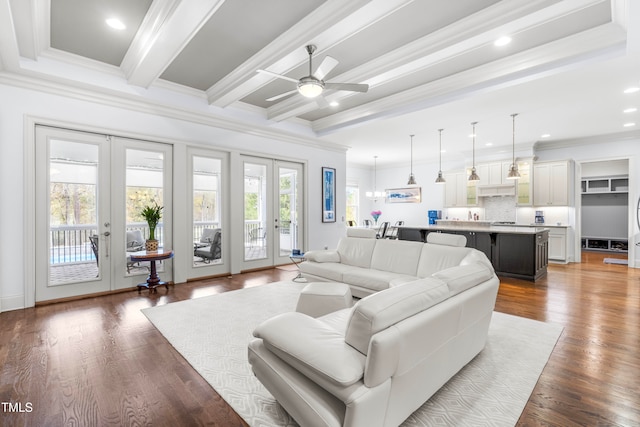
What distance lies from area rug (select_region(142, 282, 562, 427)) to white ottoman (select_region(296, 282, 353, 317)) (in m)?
0.63

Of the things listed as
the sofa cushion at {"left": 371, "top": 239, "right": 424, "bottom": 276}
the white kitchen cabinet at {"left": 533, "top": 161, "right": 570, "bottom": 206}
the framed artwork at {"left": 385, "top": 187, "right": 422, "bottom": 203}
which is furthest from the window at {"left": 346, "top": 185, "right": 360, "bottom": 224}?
the sofa cushion at {"left": 371, "top": 239, "right": 424, "bottom": 276}

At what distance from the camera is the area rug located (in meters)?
1.87

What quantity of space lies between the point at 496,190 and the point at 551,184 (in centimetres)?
118

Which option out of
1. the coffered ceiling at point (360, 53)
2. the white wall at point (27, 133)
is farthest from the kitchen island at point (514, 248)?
the white wall at point (27, 133)

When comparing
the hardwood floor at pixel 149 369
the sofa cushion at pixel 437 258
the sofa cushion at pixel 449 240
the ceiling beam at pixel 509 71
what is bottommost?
the hardwood floor at pixel 149 369

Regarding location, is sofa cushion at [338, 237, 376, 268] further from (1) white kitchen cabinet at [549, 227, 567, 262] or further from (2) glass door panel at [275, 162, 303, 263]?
(1) white kitchen cabinet at [549, 227, 567, 262]

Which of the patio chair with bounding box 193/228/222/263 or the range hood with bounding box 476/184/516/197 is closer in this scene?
the patio chair with bounding box 193/228/222/263

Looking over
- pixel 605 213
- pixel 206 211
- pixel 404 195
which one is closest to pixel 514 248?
pixel 404 195

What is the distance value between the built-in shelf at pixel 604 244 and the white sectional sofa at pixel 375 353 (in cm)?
1016

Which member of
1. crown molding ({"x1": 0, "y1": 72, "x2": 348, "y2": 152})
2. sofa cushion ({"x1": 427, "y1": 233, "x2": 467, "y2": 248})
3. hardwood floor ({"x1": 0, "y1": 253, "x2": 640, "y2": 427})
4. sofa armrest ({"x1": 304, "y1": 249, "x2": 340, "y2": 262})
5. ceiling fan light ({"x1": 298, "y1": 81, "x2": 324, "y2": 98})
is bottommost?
hardwood floor ({"x1": 0, "y1": 253, "x2": 640, "y2": 427})

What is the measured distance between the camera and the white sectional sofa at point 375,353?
137 cm

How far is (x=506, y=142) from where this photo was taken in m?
7.66

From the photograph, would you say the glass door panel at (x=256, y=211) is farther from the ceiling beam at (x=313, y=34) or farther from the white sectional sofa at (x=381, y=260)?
the ceiling beam at (x=313, y=34)

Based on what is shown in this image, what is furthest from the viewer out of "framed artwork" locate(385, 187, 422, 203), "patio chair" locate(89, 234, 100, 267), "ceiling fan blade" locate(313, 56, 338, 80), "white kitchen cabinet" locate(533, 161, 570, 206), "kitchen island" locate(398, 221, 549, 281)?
"framed artwork" locate(385, 187, 422, 203)
